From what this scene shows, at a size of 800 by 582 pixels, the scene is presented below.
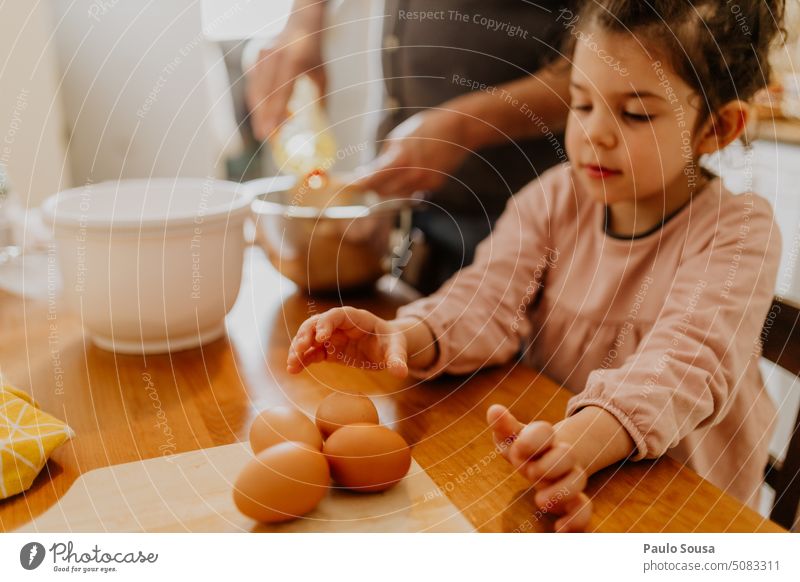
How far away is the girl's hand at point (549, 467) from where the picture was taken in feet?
1.06

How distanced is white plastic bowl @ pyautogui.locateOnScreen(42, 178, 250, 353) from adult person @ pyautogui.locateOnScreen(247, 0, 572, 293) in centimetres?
14

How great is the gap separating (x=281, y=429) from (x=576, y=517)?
16 centimetres

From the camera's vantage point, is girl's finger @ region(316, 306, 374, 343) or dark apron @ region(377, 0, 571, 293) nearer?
girl's finger @ region(316, 306, 374, 343)

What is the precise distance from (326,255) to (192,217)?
12cm

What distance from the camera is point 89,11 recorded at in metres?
0.42

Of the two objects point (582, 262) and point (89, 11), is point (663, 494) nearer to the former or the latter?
point (582, 262)

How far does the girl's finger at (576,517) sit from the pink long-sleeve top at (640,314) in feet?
0.17

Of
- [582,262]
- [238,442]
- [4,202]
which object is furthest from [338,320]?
[4,202]

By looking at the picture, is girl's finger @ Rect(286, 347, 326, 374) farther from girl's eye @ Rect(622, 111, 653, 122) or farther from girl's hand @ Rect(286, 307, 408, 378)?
girl's eye @ Rect(622, 111, 653, 122)

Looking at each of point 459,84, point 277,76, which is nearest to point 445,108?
point 459,84

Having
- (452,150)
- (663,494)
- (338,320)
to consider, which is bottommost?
(663,494)

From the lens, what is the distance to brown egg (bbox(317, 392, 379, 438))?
0.36 m

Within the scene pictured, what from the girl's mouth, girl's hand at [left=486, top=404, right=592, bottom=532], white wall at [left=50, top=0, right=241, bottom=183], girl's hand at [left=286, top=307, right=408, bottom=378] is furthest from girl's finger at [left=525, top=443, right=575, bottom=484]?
white wall at [left=50, top=0, right=241, bottom=183]

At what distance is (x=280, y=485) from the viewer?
316 mm
